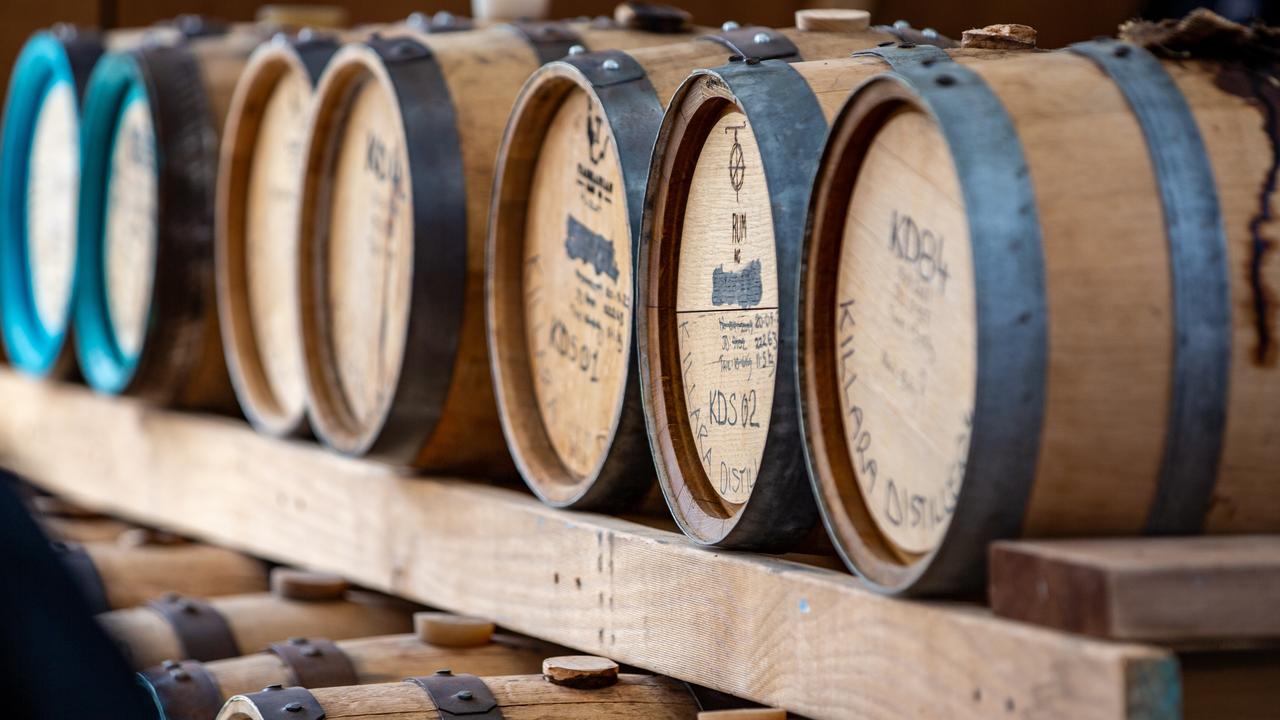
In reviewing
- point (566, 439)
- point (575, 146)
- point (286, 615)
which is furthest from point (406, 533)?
point (575, 146)

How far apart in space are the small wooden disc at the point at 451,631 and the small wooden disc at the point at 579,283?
362mm

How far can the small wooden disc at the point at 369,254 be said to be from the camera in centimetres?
349

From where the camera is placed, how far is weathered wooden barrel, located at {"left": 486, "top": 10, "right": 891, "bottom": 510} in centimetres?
290

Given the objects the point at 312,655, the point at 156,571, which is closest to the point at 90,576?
the point at 156,571

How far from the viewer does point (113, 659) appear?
1.57 metres

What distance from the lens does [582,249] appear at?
3088mm

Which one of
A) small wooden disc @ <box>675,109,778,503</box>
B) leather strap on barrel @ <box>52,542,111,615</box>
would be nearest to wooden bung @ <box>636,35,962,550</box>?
small wooden disc @ <box>675,109,778,503</box>

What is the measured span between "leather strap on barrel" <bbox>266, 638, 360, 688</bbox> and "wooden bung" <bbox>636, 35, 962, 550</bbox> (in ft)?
2.37

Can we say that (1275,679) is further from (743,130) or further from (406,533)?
(406,533)

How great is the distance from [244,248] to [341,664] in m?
1.54

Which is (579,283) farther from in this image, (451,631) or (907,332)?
(907,332)

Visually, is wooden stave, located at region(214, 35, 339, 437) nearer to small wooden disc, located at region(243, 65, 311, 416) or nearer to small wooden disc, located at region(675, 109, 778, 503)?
small wooden disc, located at region(243, 65, 311, 416)

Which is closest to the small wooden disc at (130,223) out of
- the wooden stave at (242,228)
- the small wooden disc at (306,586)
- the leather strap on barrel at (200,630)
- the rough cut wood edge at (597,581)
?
the rough cut wood edge at (597,581)

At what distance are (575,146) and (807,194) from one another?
2.33 ft
